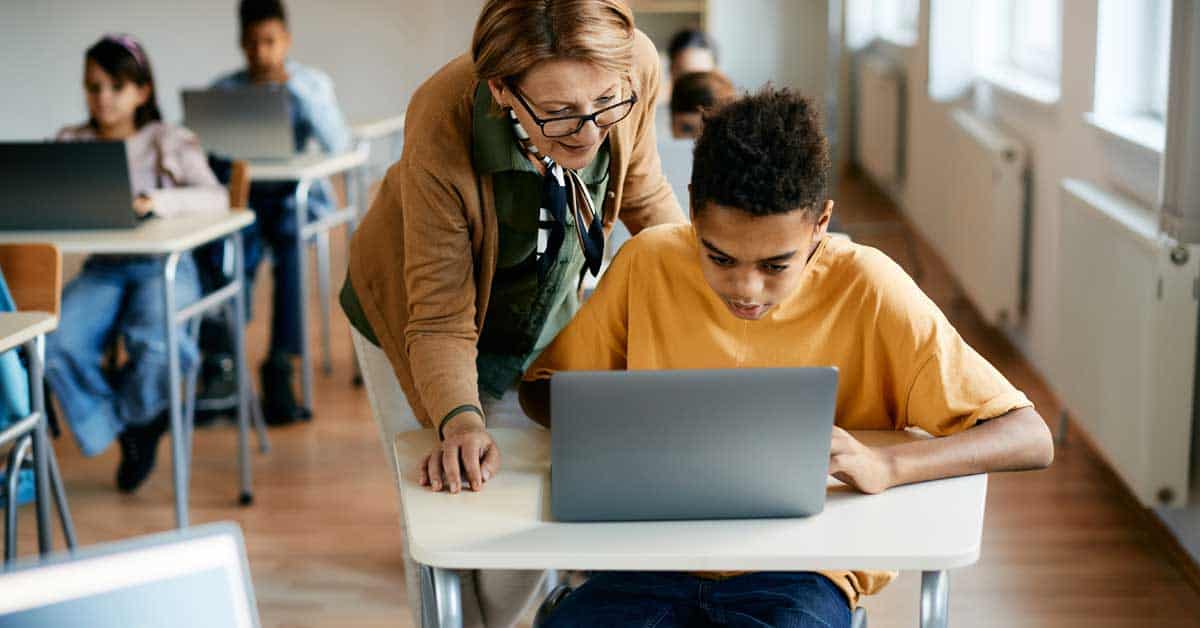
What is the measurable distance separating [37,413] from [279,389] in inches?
63.0

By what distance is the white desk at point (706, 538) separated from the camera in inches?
45.1

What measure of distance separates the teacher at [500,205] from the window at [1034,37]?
2.99 m

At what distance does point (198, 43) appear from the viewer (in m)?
8.08

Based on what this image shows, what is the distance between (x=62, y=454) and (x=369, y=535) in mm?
1109

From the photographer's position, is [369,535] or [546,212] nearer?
[546,212]

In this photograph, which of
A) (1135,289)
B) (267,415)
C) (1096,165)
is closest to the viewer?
(1135,289)

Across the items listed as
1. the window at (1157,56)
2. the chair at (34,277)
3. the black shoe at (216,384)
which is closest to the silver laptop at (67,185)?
the chair at (34,277)

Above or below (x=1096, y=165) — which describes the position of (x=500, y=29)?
above

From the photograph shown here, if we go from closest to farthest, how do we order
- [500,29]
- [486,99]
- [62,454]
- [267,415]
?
[500,29] < [486,99] < [62,454] < [267,415]

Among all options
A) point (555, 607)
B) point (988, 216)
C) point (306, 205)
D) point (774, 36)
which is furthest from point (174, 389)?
point (774, 36)

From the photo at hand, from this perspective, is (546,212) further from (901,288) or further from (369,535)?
(369,535)

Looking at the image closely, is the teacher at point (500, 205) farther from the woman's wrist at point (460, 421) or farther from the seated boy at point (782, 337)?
the seated boy at point (782, 337)

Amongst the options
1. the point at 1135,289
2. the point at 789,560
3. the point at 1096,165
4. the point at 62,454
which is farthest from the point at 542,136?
the point at 62,454

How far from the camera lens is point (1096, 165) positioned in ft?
10.5
